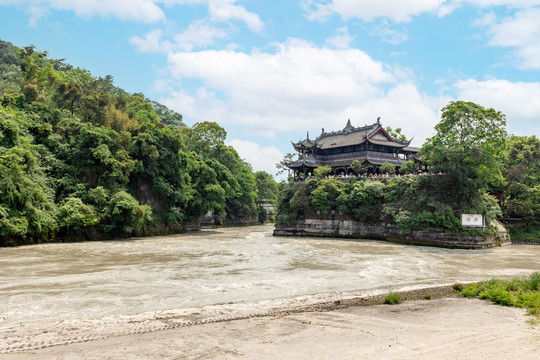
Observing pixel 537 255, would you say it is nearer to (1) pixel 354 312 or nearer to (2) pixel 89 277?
(1) pixel 354 312

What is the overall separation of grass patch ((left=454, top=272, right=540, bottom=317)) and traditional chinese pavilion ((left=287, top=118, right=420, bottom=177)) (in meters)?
32.2

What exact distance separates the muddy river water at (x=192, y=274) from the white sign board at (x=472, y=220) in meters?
3.86

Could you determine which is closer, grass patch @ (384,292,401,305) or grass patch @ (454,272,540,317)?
grass patch @ (454,272,540,317)

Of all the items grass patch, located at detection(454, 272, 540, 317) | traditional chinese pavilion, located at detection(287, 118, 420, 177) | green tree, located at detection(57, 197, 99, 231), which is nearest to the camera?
grass patch, located at detection(454, 272, 540, 317)

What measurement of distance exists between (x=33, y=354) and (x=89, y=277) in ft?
29.1

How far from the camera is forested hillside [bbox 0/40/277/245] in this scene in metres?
23.9

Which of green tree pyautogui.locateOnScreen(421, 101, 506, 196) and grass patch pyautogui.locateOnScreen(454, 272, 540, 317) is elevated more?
green tree pyautogui.locateOnScreen(421, 101, 506, 196)

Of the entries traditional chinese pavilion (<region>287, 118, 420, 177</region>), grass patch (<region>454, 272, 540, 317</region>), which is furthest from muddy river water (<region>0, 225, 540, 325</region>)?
traditional chinese pavilion (<region>287, 118, 420, 177</region>)

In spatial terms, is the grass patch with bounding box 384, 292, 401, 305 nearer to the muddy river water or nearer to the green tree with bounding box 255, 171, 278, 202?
the muddy river water

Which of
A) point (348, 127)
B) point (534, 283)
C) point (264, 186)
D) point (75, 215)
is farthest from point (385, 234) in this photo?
point (264, 186)

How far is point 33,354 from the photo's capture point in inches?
229

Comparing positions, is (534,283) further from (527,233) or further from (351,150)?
(351,150)

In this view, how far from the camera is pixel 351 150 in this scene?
46312 millimetres

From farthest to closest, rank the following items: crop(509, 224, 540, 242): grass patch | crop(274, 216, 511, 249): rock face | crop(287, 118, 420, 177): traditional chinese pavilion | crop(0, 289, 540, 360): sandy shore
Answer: crop(287, 118, 420, 177): traditional chinese pavilion < crop(509, 224, 540, 242): grass patch < crop(274, 216, 511, 249): rock face < crop(0, 289, 540, 360): sandy shore
